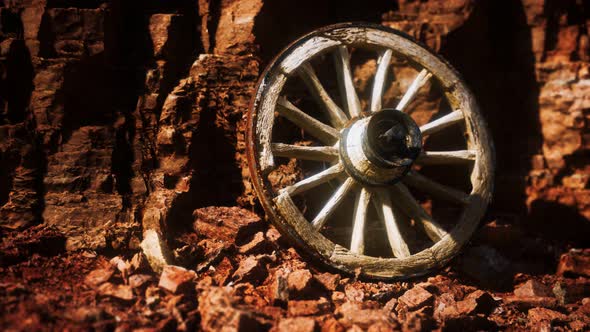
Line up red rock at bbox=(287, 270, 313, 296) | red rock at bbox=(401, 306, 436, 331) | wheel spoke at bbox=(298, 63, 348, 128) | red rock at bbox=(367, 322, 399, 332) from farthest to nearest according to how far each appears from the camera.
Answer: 1. wheel spoke at bbox=(298, 63, 348, 128)
2. red rock at bbox=(287, 270, 313, 296)
3. red rock at bbox=(401, 306, 436, 331)
4. red rock at bbox=(367, 322, 399, 332)

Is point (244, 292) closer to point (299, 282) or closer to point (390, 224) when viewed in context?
point (299, 282)

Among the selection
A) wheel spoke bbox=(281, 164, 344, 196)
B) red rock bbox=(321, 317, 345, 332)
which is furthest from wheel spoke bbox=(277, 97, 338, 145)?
red rock bbox=(321, 317, 345, 332)

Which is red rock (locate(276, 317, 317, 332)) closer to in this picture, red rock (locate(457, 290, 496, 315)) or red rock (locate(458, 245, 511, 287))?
red rock (locate(457, 290, 496, 315))

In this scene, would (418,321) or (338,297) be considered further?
(338,297)

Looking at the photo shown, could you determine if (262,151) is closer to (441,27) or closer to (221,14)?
(221,14)

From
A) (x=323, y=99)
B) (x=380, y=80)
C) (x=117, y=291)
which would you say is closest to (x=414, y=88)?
(x=380, y=80)

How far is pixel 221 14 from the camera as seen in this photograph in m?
3.18

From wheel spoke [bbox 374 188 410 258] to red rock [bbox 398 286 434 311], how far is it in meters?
0.28

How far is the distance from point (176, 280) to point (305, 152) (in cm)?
114

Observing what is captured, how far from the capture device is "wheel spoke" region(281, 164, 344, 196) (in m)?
2.62

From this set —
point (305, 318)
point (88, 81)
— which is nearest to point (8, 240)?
point (88, 81)

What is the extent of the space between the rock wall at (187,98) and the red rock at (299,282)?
2.65 ft

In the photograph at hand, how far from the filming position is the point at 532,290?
115 inches

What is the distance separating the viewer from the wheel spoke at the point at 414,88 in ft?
10.1
